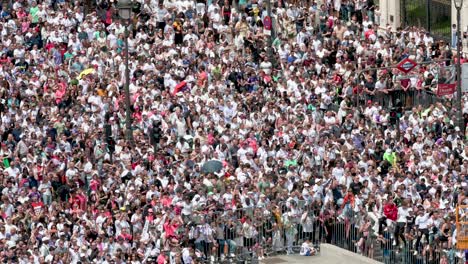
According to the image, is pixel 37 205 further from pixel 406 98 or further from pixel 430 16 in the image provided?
pixel 430 16

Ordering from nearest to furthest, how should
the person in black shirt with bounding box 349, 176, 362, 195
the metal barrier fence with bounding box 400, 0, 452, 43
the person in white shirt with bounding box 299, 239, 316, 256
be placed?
the person in white shirt with bounding box 299, 239, 316, 256 < the person in black shirt with bounding box 349, 176, 362, 195 < the metal barrier fence with bounding box 400, 0, 452, 43

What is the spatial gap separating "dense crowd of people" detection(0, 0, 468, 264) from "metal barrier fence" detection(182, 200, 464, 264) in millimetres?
42

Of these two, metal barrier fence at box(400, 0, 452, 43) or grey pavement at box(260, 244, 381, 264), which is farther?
metal barrier fence at box(400, 0, 452, 43)

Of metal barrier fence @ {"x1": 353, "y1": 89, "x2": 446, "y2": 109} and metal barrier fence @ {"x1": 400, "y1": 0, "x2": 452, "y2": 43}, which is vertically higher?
metal barrier fence @ {"x1": 400, "y1": 0, "x2": 452, "y2": 43}

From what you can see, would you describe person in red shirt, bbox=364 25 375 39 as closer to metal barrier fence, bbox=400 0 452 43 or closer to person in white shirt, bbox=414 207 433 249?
metal barrier fence, bbox=400 0 452 43

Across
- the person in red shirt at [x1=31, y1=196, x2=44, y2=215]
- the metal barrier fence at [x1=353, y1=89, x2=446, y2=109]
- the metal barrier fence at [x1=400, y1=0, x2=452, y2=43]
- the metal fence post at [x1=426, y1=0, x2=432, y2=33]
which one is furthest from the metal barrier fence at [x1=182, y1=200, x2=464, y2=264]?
the metal fence post at [x1=426, y1=0, x2=432, y2=33]

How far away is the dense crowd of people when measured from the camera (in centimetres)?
5028

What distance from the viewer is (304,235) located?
51.4 metres

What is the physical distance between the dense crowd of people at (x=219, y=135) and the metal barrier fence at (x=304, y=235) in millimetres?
42

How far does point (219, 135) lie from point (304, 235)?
6029 millimetres

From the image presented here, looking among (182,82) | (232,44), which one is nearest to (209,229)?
(182,82)

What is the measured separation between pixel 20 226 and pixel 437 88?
50.7 feet

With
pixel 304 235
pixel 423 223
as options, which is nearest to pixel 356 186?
pixel 304 235

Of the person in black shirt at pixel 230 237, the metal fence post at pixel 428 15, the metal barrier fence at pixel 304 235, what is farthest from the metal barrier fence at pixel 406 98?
the person in black shirt at pixel 230 237
